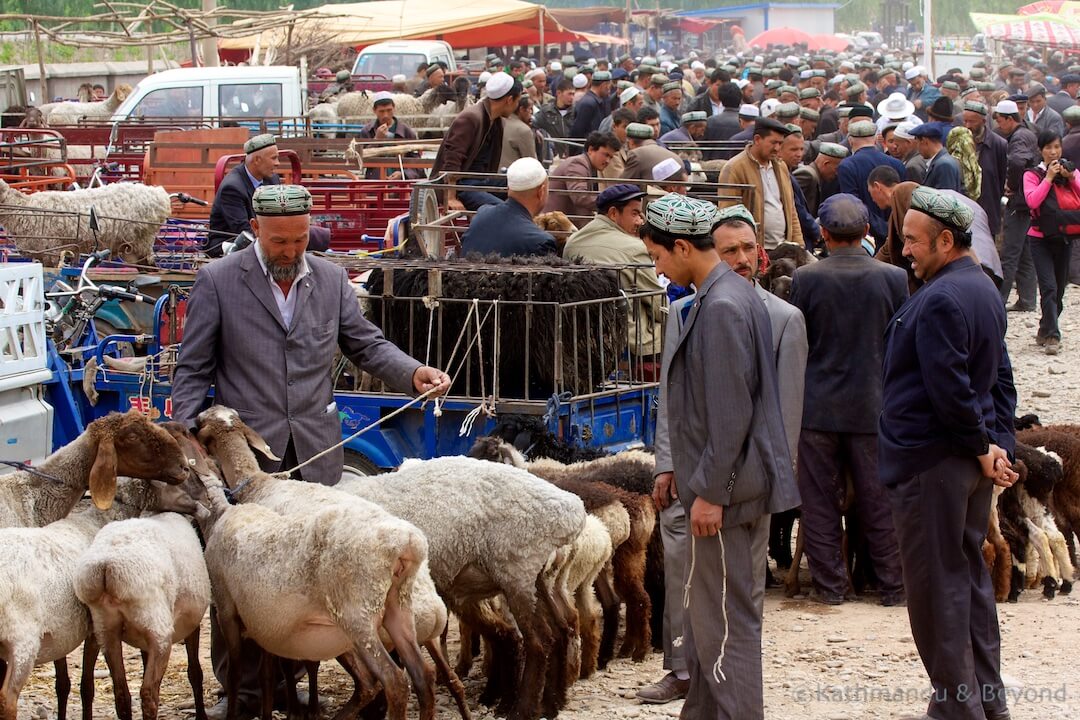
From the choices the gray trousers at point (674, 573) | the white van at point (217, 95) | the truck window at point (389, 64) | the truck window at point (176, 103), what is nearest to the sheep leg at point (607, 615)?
the gray trousers at point (674, 573)

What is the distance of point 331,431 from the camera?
609cm

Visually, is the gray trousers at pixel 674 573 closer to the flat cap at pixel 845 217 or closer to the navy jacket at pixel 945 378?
the navy jacket at pixel 945 378

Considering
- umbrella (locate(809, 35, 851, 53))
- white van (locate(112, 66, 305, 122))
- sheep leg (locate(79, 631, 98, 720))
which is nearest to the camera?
sheep leg (locate(79, 631, 98, 720))

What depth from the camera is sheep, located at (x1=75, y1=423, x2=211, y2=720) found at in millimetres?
5074

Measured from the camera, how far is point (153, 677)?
5152 mm

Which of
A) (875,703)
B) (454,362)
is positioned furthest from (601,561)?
(454,362)

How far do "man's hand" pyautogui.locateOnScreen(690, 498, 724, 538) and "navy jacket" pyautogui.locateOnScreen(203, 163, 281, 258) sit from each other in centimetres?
603

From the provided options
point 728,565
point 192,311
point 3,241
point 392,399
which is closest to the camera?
point 728,565

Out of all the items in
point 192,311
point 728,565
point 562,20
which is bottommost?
point 728,565

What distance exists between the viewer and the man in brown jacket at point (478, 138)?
1073 centimetres

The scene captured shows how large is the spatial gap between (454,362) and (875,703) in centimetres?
311

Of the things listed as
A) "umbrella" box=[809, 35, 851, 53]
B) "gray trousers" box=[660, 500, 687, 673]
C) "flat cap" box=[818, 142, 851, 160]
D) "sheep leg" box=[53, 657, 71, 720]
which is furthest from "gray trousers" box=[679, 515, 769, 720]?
"umbrella" box=[809, 35, 851, 53]

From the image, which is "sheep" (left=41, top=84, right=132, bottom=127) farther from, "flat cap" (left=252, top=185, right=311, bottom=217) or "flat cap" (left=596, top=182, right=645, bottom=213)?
"flat cap" (left=252, top=185, right=311, bottom=217)

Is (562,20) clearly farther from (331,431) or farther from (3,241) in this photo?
(331,431)
